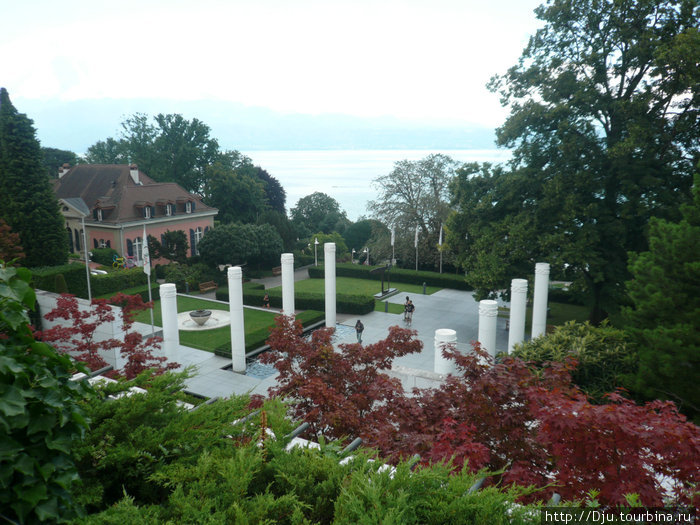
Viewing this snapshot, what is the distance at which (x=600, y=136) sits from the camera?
21.0 m

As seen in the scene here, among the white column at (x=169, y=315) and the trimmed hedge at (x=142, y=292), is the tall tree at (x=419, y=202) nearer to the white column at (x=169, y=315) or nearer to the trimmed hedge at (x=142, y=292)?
the trimmed hedge at (x=142, y=292)

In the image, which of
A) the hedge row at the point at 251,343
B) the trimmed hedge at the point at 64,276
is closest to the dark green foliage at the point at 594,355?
the hedge row at the point at 251,343

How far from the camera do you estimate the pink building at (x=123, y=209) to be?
3934 cm

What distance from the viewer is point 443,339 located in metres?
14.9

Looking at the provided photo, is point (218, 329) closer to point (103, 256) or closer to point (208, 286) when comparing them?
point (208, 286)

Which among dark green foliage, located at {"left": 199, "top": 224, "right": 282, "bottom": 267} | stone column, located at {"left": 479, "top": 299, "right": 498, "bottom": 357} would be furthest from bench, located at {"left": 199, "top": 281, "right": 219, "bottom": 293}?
stone column, located at {"left": 479, "top": 299, "right": 498, "bottom": 357}

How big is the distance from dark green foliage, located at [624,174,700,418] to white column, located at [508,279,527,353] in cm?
440

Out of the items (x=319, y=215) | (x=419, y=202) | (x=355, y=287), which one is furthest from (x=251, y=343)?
(x=319, y=215)

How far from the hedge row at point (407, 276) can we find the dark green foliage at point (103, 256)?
50.5 ft

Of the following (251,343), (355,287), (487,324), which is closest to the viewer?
(487,324)

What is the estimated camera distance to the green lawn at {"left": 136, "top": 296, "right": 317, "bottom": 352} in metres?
22.5

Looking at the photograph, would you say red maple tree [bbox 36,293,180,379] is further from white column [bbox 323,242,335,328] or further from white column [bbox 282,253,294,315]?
white column [bbox 323,242,335,328]

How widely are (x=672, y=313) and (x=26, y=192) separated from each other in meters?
28.9

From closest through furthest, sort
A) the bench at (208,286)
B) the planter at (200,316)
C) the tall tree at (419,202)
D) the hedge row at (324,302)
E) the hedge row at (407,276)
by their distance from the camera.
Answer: the planter at (200,316) < the hedge row at (324,302) < the bench at (208,286) < the hedge row at (407,276) < the tall tree at (419,202)
